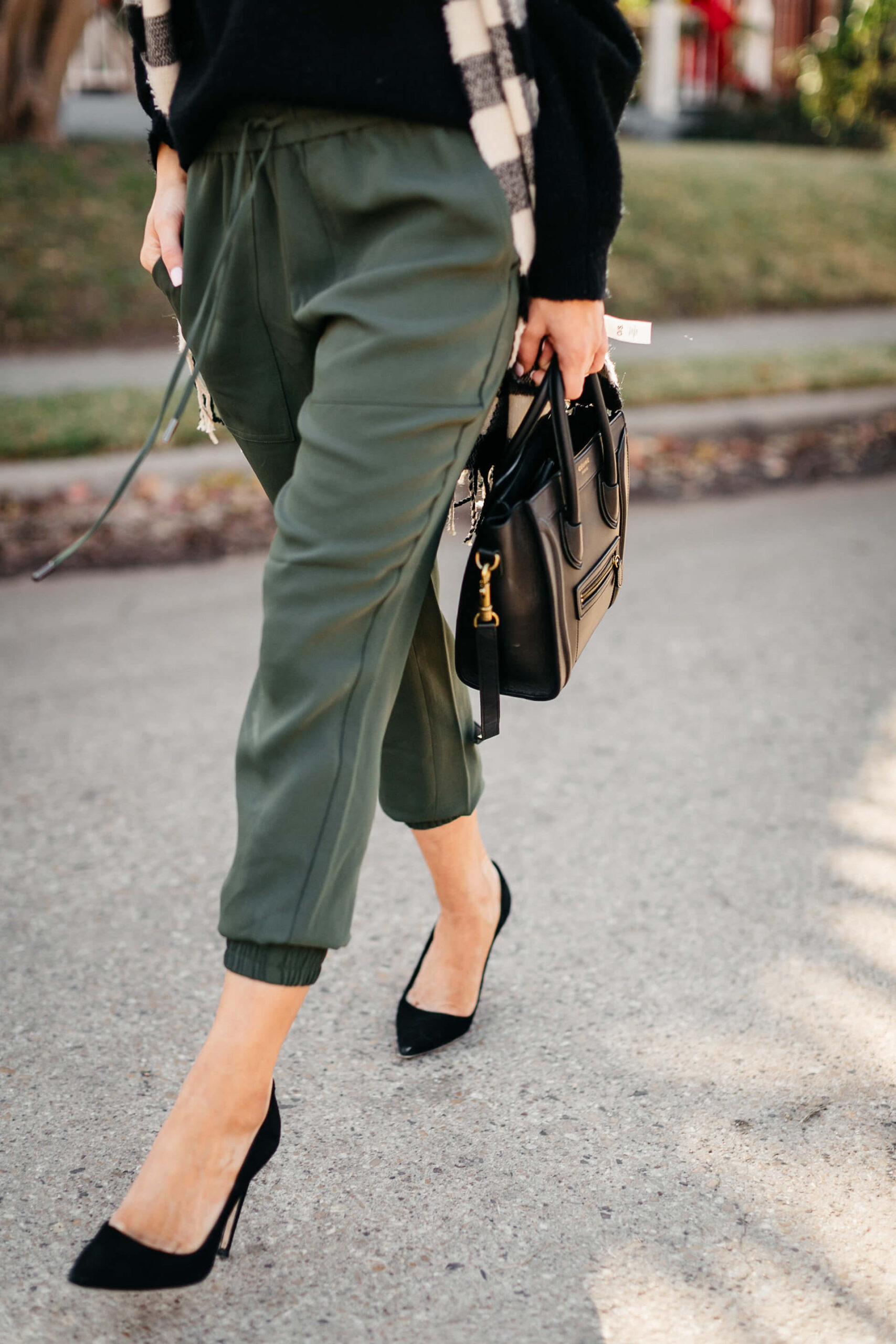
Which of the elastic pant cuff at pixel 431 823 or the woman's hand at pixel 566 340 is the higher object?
the woman's hand at pixel 566 340

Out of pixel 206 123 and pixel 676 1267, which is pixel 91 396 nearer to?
pixel 206 123

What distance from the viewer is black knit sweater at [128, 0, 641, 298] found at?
4.23 feet

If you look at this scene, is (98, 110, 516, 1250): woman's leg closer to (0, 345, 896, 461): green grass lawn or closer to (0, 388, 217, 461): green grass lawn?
(0, 345, 896, 461): green grass lawn

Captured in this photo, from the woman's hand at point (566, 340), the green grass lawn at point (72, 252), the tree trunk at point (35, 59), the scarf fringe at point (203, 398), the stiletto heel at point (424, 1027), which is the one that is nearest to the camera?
the woman's hand at point (566, 340)

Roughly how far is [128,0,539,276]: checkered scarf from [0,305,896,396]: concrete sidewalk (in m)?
4.50

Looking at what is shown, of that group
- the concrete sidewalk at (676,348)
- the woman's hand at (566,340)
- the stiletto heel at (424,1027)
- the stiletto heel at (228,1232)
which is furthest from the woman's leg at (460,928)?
the concrete sidewalk at (676,348)

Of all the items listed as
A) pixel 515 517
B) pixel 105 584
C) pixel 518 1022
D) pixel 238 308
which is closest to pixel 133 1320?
pixel 518 1022

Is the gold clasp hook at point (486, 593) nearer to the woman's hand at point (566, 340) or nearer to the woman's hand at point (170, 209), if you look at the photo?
the woman's hand at point (566, 340)

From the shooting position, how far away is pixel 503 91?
1314mm

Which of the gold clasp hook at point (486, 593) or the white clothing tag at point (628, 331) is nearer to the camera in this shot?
the gold clasp hook at point (486, 593)

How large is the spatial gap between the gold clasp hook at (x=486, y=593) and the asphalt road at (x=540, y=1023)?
0.71 metres

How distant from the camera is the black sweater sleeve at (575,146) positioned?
136 centimetres

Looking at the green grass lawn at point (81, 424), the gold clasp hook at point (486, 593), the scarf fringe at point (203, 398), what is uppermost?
the scarf fringe at point (203, 398)

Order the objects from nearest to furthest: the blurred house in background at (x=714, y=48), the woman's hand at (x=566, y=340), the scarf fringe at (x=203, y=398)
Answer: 1. the woman's hand at (x=566, y=340)
2. the scarf fringe at (x=203, y=398)
3. the blurred house in background at (x=714, y=48)
